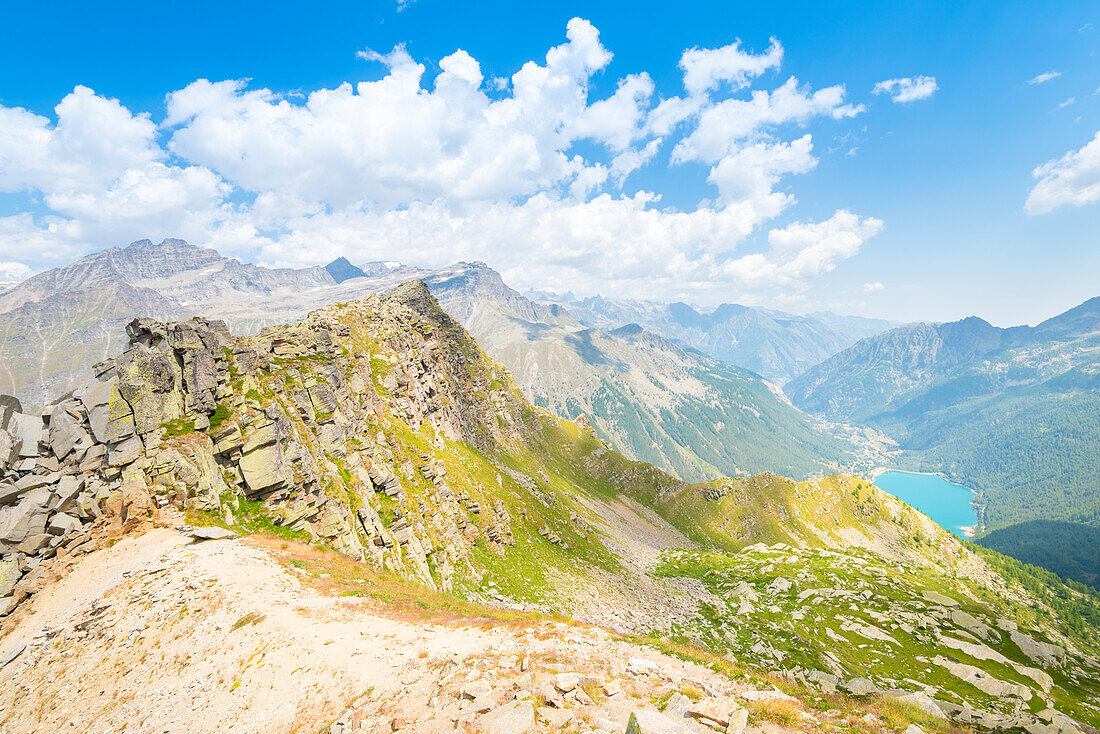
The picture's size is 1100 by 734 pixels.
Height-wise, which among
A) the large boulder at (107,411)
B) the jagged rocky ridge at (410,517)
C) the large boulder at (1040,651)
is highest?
the large boulder at (107,411)

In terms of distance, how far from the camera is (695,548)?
11794cm

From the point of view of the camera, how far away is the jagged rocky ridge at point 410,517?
24281 mm

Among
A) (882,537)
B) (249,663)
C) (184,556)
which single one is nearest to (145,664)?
(249,663)

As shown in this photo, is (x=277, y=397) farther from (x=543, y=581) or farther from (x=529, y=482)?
(x=529, y=482)

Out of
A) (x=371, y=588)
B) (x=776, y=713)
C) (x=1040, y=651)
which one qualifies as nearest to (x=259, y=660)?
(x=371, y=588)

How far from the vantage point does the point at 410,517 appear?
145ft

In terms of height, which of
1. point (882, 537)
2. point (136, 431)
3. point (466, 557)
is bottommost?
point (882, 537)

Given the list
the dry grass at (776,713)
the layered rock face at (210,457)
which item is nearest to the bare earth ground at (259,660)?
the dry grass at (776,713)

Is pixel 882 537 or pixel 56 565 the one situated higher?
pixel 56 565

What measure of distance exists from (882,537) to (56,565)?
581ft

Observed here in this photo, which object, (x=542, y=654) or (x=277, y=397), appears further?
(x=277, y=397)

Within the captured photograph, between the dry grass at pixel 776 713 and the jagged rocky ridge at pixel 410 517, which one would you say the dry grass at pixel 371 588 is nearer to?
the jagged rocky ridge at pixel 410 517

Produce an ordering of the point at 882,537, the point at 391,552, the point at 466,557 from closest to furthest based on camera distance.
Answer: the point at 391,552
the point at 466,557
the point at 882,537

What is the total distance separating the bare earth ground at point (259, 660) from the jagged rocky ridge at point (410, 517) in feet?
18.6
